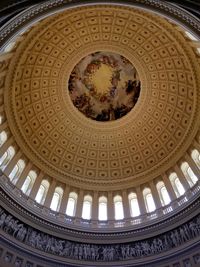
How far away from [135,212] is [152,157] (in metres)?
5.21

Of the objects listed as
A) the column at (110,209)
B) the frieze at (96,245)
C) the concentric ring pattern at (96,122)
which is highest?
the concentric ring pattern at (96,122)

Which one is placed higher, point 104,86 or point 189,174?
point 104,86

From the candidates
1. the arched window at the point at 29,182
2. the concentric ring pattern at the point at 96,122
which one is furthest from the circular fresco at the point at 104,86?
the arched window at the point at 29,182

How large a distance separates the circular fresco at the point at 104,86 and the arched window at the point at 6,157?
7627mm

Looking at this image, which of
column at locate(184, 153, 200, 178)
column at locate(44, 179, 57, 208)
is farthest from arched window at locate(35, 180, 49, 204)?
column at locate(184, 153, 200, 178)

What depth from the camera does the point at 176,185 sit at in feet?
76.9

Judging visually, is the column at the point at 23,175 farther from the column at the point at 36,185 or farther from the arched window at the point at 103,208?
the arched window at the point at 103,208

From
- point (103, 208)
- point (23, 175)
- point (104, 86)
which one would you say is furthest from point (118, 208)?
point (104, 86)

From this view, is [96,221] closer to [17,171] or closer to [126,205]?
[126,205]

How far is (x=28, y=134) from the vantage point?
2569cm

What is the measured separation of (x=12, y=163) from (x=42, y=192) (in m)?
3.09

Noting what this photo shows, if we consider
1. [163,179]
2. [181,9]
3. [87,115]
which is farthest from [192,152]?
[181,9]

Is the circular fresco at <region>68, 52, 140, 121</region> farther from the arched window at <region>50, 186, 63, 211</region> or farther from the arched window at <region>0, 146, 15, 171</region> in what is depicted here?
the arched window at <region>0, 146, 15, 171</region>

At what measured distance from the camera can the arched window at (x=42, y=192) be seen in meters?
23.1
